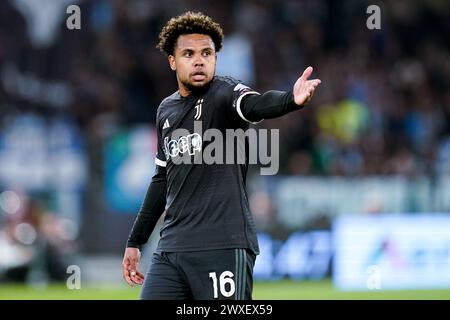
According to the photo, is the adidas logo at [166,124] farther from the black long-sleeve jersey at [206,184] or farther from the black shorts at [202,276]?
the black shorts at [202,276]

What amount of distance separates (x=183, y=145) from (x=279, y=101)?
0.82 m

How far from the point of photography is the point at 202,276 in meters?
6.23

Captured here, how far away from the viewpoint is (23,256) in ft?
51.1

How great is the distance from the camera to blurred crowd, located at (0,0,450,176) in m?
17.2

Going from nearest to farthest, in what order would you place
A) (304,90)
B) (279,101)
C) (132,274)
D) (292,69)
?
(304,90), (279,101), (132,274), (292,69)

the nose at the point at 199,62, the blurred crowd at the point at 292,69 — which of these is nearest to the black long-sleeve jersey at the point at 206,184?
the nose at the point at 199,62

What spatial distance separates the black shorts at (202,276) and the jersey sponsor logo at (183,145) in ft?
1.96

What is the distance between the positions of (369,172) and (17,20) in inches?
245

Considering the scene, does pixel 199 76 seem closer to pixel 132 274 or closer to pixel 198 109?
pixel 198 109

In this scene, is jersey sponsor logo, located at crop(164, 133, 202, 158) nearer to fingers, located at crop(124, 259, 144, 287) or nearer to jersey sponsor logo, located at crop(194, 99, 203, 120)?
jersey sponsor logo, located at crop(194, 99, 203, 120)

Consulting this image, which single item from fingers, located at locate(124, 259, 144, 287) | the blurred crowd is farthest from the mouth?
the blurred crowd
